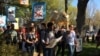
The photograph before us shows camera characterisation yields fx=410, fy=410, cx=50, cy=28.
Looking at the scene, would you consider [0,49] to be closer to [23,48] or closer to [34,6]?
[23,48]

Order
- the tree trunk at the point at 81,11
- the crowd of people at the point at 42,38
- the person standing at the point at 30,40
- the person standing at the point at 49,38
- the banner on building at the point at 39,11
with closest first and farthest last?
the person standing at the point at 49,38 < the crowd of people at the point at 42,38 < the person standing at the point at 30,40 < the banner on building at the point at 39,11 < the tree trunk at the point at 81,11

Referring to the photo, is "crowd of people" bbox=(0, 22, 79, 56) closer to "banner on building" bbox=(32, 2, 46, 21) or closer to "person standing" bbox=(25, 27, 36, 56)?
"person standing" bbox=(25, 27, 36, 56)

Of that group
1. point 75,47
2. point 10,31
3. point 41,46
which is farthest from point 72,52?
point 10,31

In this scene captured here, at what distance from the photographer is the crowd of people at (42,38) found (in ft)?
56.6

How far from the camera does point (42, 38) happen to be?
1733 cm

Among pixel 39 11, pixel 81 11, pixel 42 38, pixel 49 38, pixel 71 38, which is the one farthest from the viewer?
pixel 81 11

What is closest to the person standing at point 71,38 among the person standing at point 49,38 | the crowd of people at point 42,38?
the crowd of people at point 42,38

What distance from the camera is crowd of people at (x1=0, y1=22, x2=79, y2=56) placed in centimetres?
1727

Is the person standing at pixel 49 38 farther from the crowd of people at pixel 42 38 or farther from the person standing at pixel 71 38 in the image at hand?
the person standing at pixel 71 38

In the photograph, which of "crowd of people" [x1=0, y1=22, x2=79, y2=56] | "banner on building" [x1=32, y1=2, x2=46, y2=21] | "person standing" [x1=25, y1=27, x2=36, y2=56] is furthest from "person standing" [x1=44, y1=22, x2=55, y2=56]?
"banner on building" [x1=32, y1=2, x2=46, y2=21]

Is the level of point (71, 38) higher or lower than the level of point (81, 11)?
lower

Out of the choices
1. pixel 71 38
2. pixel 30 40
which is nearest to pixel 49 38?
pixel 30 40

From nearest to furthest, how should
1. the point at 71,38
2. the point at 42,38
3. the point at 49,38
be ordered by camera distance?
the point at 49,38
the point at 42,38
the point at 71,38

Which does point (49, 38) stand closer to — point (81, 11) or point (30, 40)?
point (30, 40)
